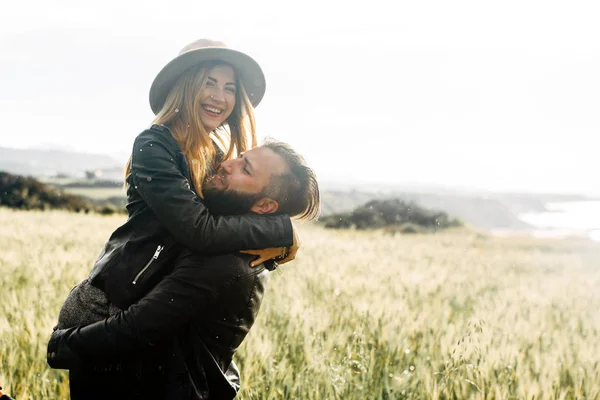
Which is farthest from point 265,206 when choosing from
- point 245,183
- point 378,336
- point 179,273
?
point 378,336

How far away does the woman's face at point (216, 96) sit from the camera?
8.18 ft

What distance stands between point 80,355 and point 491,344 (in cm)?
257

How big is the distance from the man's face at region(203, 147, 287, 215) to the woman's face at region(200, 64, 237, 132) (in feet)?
1.67

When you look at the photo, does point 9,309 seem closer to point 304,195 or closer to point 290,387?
point 290,387

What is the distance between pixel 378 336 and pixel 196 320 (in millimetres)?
2035

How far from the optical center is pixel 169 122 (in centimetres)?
243

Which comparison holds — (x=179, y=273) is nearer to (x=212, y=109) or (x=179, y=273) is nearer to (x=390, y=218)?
(x=212, y=109)

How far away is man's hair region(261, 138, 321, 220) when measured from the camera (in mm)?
2041

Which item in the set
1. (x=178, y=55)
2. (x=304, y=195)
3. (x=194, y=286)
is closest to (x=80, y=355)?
(x=194, y=286)

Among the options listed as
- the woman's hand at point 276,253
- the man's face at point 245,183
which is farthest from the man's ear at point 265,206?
the woman's hand at point 276,253

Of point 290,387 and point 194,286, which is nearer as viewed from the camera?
point 194,286

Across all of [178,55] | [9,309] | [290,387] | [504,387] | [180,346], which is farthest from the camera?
[9,309]

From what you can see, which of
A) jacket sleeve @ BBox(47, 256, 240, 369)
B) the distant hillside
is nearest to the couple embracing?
jacket sleeve @ BBox(47, 256, 240, 369)

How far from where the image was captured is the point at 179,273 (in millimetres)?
1870
